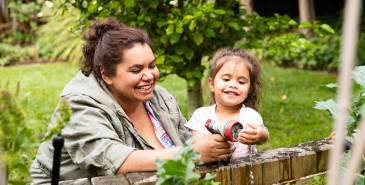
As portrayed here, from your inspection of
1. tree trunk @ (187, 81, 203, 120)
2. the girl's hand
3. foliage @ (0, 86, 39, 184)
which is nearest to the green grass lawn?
tree trunk @ (187, 81, 203, 120)

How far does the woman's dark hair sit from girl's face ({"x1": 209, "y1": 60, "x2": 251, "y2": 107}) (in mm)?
498

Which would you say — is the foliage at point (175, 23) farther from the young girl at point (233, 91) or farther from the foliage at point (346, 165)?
the foliage at point (346, 165)

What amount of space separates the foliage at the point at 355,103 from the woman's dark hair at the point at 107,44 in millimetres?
1111

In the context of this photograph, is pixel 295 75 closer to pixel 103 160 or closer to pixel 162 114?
pixel 162 114

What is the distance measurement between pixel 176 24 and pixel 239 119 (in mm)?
1030

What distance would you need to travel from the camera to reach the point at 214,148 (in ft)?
5.36

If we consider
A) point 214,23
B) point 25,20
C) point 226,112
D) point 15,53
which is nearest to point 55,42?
point 15,53

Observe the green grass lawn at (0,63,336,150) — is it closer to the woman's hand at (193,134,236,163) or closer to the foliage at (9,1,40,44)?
the woman's hand at (193,134,236,163)

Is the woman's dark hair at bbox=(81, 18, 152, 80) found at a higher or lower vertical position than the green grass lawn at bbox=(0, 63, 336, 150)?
higher

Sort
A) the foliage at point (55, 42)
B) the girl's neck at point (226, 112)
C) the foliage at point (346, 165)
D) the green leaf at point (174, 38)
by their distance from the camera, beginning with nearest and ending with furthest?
the foliage at point (346, 165)
the girl's neck at point (226, 112)
the green leaf at point (174, 38)
the foliage at point (55, 42)

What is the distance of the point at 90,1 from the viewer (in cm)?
312

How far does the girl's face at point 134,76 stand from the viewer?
213 centimetres

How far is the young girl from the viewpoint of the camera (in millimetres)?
2268

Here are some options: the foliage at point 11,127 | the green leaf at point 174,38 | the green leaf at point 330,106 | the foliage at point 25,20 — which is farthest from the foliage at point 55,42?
the foliage at point 11,127
